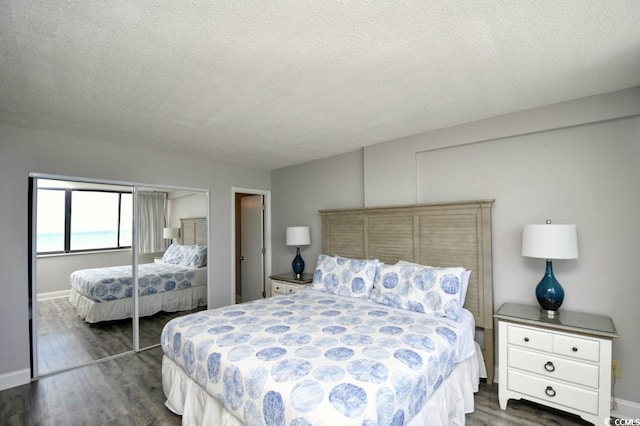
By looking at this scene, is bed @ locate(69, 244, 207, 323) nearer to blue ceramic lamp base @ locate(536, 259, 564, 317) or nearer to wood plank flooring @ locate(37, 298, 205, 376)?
wood plank flooring @ locate(37, 298, 205, 376)

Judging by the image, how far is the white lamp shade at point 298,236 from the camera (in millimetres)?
4273

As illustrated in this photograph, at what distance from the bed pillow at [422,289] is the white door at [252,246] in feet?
9.01

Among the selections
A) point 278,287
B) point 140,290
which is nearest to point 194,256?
point 140,290

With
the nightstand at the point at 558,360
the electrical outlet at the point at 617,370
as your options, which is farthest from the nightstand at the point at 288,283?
the electrical outlet at the point at 617,370

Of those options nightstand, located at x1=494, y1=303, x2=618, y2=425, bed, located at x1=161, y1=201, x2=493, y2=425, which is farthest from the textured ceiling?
nightstand, located at x1=494, y1=303, x2=618, y2=425

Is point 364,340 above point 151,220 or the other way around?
the other way around

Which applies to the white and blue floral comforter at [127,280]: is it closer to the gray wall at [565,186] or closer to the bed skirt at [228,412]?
the bed skirt at [228,412]

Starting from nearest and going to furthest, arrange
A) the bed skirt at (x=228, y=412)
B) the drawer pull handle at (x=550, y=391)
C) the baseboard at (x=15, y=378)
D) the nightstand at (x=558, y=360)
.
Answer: the bed skirt at (x=228, y=412) < the nightstand at (x=558, y=360) < the drawer pull handle at (x=550, y=391) < the baseboard at (x=15, y=378)

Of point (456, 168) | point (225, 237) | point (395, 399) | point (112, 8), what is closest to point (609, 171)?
point (456, 168)

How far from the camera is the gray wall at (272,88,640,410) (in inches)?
90.0

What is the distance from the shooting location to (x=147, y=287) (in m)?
3.73

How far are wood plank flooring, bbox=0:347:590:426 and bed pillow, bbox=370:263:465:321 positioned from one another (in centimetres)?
78

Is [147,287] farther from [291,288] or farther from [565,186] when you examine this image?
[565,186]

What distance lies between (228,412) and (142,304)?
2.53 m
